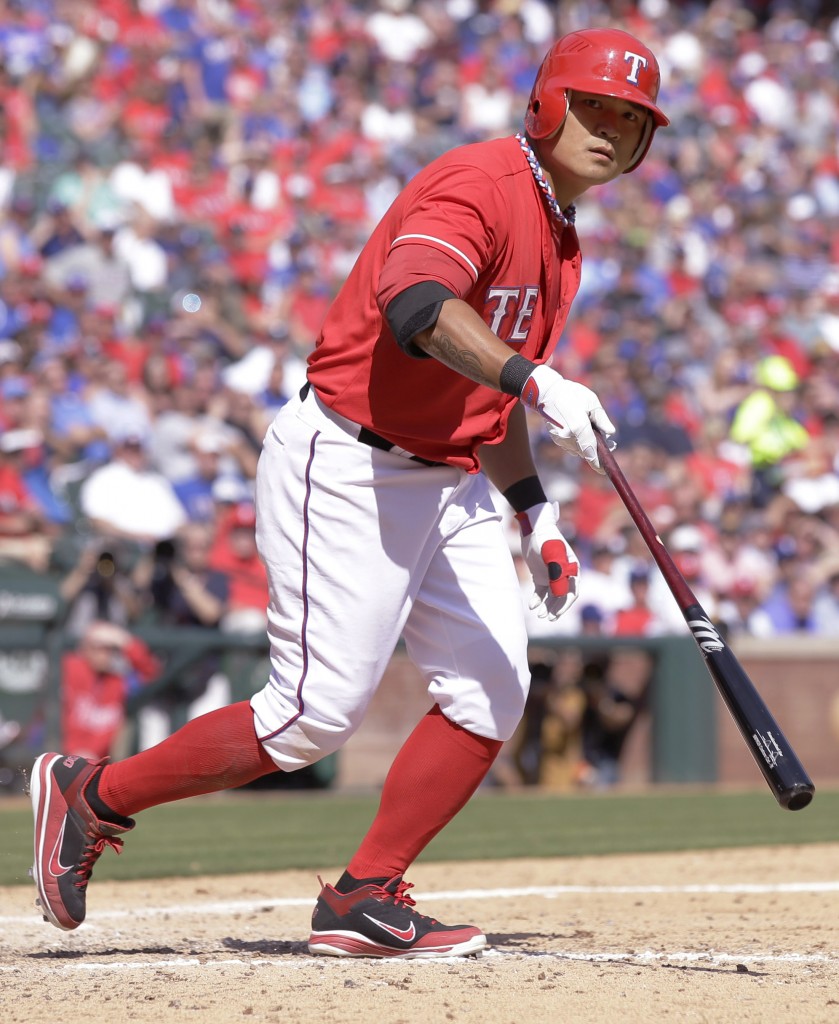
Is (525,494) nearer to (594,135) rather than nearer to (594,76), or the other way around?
(594,135)

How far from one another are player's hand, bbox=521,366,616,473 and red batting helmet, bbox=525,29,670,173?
2.29 feet

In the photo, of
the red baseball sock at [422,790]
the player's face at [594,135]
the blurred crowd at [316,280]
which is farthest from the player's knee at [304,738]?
the blurred crowd at [316,280]

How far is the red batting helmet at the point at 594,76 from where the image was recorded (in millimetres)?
3668

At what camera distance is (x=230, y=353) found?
1185cm

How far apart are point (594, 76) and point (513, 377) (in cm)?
78

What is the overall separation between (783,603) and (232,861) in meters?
5.90

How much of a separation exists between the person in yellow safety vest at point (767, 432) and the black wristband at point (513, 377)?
9511 mm

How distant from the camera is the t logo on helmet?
3.68 m

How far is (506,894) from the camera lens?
5328 millimetres

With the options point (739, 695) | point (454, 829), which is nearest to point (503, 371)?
point (739, 695)

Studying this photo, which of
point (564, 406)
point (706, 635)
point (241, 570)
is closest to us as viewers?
point (564, 406)

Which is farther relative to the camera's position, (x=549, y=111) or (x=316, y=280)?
(x=316, y=280)

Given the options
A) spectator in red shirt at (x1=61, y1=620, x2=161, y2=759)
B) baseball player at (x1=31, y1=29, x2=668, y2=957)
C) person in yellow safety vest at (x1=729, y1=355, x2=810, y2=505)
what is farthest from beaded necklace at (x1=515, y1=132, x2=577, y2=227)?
person in yellow safety vest at (x1=729, y1=355, x2=810, y2=505)

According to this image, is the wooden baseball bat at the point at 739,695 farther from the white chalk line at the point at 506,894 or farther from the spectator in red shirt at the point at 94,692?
the spectator in red shirt at the point at 94,692
